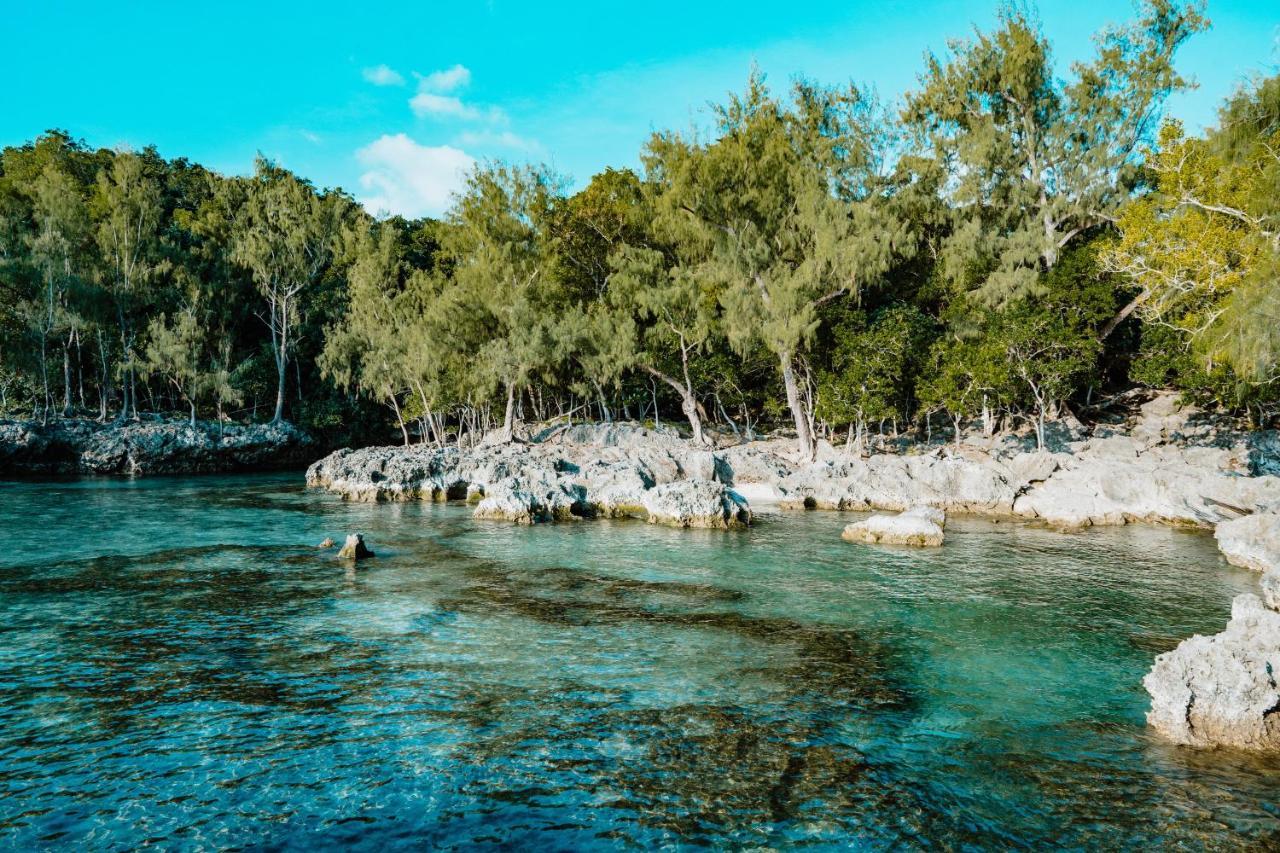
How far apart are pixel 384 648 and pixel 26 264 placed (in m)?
58.0

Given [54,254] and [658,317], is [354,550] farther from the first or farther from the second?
[54,254]

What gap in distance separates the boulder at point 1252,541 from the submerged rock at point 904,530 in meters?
7.36

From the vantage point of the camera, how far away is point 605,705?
9.84 metres

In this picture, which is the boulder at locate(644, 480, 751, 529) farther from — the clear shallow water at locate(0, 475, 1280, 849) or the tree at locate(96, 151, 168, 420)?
the tree at locate(96, 151, 168, 420)

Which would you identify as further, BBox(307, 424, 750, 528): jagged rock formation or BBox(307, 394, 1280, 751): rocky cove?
BBox(307, 424, 750, 528): jagged rock formation

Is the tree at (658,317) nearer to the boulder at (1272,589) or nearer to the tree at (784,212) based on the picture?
the tree at (784,212)

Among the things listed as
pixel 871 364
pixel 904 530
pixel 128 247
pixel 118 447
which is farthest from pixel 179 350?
pixel 904 530

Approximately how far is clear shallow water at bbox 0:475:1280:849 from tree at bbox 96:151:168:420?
45004 mm

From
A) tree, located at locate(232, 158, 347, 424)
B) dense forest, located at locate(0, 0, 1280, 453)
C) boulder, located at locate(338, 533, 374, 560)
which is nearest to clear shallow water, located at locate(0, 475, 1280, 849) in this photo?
boulder, located at locate(338, 533, 374, 560)

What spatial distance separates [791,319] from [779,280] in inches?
112

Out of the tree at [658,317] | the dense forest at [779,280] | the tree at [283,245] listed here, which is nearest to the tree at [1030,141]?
the dense forest at [779,280]

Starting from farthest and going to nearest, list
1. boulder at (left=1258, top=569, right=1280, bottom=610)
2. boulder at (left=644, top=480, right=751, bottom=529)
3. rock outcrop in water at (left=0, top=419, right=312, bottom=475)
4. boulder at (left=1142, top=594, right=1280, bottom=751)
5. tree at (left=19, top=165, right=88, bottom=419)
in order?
tree at (left=19, top=165, right=88, bottom=419) < rock outcrop in water at (left=0, top=419, right=312, bottom=475) < boulder at (left=644, top=480, right=751, bottom=529) < boulder at (left=1258, top=569, right=1280, bottom=610) < boulder at (left=1142, top=594, right=1280, bottom=751)

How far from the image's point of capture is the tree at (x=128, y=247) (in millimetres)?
55562

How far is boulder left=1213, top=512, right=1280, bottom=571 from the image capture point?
18.7 meters
